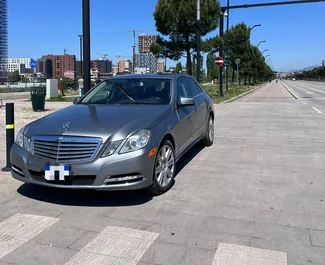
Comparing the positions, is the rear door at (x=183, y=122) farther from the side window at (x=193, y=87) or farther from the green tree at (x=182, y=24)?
the green tree at (x=182, y=24)

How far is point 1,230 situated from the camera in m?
3.82

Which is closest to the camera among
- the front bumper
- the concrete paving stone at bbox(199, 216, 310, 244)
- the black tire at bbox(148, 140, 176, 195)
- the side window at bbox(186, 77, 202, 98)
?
the concrete paving stone at bbox(199, 216, 310, 244)

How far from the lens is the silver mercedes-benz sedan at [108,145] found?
4199mm

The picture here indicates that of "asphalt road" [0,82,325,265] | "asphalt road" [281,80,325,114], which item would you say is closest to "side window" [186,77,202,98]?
"asphalt road" [0,82,325,265]

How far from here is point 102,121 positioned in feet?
15.4

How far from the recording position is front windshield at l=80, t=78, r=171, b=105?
5.75 metres

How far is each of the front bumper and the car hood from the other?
0.92 feet

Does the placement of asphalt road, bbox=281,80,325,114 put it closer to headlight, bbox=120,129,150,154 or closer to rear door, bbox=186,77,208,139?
rear door, bbox=186,77,208,139

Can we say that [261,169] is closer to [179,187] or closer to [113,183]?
[179,187]

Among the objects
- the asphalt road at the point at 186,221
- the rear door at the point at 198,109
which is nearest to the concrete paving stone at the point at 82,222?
the asphalt road at the point at 186,221

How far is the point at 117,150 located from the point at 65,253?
1.30 metres

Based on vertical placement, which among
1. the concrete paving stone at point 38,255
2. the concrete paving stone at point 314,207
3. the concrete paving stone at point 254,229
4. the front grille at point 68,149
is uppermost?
the front grille at point 68,149

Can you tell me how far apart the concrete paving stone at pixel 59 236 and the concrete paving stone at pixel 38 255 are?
3.5 inches

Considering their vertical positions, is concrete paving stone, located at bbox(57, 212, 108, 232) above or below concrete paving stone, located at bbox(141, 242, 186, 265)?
above
